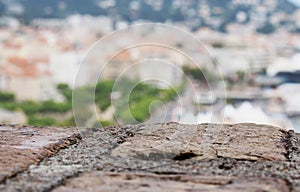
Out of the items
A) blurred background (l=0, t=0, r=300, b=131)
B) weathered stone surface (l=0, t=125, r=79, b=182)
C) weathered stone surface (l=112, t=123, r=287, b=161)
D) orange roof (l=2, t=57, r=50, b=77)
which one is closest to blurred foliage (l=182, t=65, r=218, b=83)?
blurred background (l=0, t=0, r=300, b=131)

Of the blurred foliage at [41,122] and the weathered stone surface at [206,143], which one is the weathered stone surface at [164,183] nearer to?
the weathered stone surface at [206,143]

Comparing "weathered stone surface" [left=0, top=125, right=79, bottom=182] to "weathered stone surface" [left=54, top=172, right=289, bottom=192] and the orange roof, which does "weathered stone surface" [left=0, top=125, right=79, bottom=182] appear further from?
the orange roof

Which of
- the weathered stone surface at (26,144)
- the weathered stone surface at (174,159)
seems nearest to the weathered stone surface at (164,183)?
the weathered stone surface at (174,159)

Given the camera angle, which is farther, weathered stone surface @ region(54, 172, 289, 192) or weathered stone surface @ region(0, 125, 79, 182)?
weathered stone surface @ region(0, 125, 79, 182)

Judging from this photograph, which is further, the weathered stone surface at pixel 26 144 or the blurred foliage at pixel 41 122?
the blurred foliage at pixel 41 122

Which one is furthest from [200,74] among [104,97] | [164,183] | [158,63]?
[104,97]

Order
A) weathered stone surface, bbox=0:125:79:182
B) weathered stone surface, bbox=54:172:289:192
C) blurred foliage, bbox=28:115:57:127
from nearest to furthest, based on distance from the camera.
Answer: weathered stone surface, bbox=54:172:289:192 → weathered stone surface, bbox=0:125:79:182 → blurred foliage, bbox=28:115:57:127
